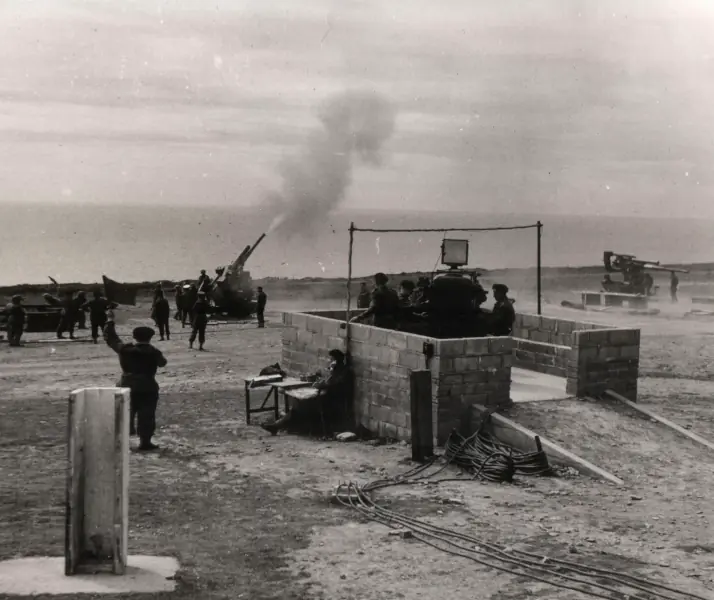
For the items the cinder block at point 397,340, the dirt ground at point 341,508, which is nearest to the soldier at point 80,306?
the dirt ground at point 341,508

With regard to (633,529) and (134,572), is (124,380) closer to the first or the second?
(134,572)

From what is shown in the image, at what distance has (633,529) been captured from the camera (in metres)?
8.73

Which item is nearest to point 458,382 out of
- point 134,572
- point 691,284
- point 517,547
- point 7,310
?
point 517,547

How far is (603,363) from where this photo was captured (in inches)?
538

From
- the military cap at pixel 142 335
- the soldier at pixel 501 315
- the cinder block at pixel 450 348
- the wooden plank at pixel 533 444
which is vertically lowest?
the wooden plank at pixel 533 444

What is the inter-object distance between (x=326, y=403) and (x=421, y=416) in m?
2.54

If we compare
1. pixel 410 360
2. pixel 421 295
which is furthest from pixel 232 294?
pixel 410 360

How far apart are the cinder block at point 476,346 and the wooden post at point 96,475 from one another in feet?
21.3

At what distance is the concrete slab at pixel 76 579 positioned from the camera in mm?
6539

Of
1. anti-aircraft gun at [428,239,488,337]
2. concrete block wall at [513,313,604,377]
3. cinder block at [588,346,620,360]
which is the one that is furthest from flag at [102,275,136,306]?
cinder block at [588,346,620,360]

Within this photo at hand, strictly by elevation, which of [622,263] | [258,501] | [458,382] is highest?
[622,263]

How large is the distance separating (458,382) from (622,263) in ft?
81.8

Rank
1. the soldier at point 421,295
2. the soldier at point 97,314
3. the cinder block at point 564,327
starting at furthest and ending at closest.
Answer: the soldier at point 97,314 → the cinder block at point 564,327 → the soldier at point 421,295

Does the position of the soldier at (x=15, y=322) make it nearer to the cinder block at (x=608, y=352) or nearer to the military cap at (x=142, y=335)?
the military cap at (x=142, y=335)
